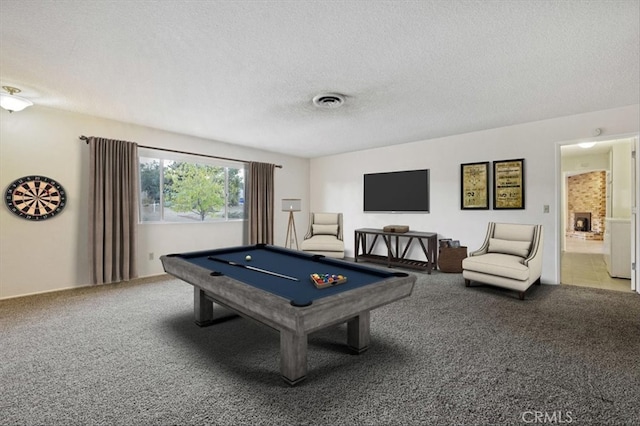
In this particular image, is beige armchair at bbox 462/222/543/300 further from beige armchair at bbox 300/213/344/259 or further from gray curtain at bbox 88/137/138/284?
gray curtain at bbox 88/137/138/284

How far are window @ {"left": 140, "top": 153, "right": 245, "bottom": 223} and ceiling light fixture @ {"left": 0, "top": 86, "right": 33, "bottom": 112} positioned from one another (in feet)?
5.47

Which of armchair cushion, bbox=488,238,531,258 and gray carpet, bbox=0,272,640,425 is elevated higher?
armchair cushion, bbox=488,238,531,258

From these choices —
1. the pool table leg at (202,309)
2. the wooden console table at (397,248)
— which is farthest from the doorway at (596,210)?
the pool table leg at (202,309)

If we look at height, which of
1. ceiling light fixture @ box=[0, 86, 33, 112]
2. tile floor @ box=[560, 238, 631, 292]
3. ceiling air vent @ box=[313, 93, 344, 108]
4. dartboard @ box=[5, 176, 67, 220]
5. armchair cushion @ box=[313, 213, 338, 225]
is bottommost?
tile floor @ box=[560, 238, 631, 292]

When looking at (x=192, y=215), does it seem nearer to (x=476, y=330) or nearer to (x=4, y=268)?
(x=4, y=268)

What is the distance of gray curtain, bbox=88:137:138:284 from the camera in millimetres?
4266

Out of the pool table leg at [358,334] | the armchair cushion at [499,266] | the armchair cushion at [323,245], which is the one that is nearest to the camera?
the pool table leg at [358,334]

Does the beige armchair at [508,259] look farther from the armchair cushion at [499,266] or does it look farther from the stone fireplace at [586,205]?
the stone fireplace at [586,205]

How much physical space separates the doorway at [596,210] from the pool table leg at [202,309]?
5.06 meters

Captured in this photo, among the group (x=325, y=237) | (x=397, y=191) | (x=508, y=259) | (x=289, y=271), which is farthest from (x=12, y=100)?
(x=508, y=259)

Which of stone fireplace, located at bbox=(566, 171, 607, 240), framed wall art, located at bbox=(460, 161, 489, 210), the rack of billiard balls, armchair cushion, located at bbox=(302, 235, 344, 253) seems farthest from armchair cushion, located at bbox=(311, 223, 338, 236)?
stone fireplace, located at bbox=(566, 171, 607, 240)

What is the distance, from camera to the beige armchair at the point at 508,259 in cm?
371

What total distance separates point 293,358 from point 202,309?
138 centimetres

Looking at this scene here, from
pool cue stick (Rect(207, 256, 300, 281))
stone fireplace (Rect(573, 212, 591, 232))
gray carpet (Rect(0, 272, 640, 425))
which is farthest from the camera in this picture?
stone fireplace (Rect(573, 212, 591, 232))
